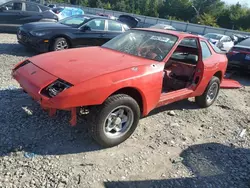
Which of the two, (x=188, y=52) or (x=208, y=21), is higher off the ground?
(x=208, y=21)

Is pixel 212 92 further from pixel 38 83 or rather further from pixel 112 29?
pixel 112 29

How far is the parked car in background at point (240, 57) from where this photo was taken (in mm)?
8508

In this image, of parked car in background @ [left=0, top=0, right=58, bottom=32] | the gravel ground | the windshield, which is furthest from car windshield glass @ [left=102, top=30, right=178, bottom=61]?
parked car in background @ [left=0, top=0, right=58, bottom=32]

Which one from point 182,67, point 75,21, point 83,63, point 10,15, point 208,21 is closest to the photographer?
point 83,63

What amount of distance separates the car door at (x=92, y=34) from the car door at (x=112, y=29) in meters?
0.14

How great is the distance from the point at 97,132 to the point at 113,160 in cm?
43

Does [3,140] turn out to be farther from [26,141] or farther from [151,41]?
[151,41]

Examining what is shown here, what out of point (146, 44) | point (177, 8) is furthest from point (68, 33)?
point (177, 8)

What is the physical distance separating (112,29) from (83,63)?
5596 mm

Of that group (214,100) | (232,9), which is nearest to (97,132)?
(214,100)

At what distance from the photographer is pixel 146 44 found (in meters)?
4.37

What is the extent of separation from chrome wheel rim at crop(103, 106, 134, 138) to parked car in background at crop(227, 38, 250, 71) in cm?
642

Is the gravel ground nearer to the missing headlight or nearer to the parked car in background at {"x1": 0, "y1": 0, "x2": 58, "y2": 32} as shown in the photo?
the missing headlight

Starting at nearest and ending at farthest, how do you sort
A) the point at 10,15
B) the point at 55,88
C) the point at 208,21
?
the point at 55,88, the point at 10,15, the point at 208,21
